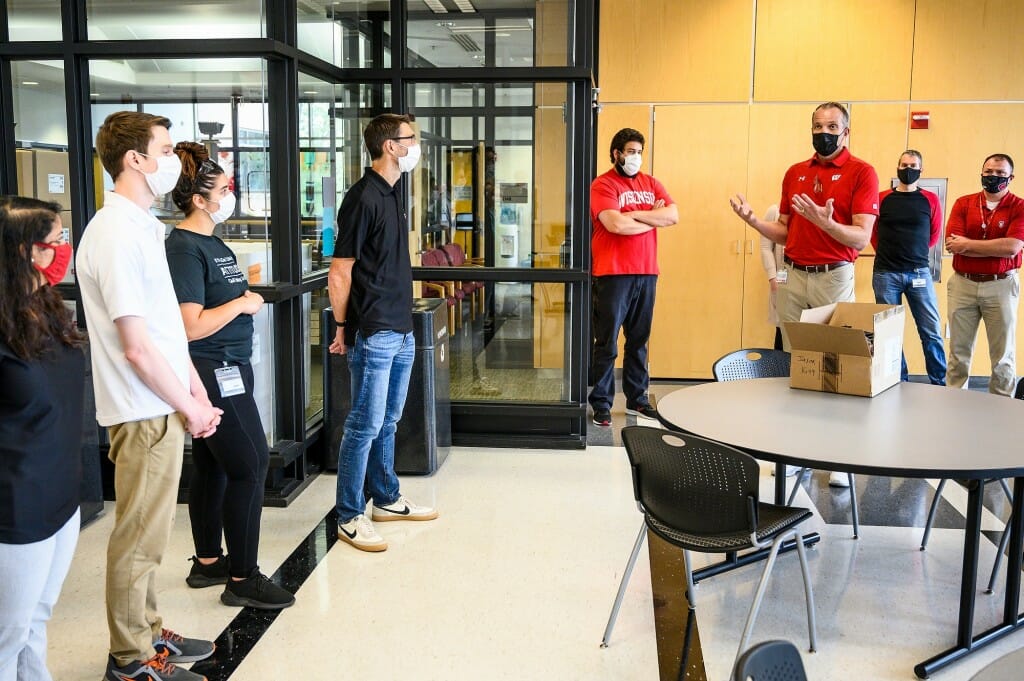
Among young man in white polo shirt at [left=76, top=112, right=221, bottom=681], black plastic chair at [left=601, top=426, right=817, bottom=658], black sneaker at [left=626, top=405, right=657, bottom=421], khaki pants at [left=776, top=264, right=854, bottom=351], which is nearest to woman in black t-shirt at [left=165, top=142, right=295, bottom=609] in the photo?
young man in white polo shirt at [left=76, top=112, right=221, bottom=681]

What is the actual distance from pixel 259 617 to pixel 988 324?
5.21m

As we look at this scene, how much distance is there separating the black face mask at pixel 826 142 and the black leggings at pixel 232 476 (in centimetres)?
302

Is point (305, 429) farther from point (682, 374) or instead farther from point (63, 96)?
point (682, 374)

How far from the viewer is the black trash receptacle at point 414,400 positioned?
4875mm

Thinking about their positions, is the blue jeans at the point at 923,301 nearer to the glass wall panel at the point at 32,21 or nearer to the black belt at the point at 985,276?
the black belt at the point at 985,276

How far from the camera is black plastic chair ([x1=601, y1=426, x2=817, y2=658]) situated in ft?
8.74

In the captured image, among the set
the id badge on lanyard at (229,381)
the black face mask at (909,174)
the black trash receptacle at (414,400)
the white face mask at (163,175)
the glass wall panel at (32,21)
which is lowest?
the black trash receptacle at (414,400)

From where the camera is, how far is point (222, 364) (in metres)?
3.15

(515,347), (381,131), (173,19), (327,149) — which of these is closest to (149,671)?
(381,131)

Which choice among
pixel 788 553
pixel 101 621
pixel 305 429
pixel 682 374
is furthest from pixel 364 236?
pixel 682 374

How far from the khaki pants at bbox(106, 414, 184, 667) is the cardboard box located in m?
2.24

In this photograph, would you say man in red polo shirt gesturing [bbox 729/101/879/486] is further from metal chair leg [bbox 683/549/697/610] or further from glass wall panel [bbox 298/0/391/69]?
glass wall panel [bbox 298/0/391/69]

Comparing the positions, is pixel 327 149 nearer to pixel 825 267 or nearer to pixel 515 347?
pixel 515 347

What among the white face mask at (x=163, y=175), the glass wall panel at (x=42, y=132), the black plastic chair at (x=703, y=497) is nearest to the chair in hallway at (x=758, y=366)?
the black plastic chair at (x=703, y=497)
